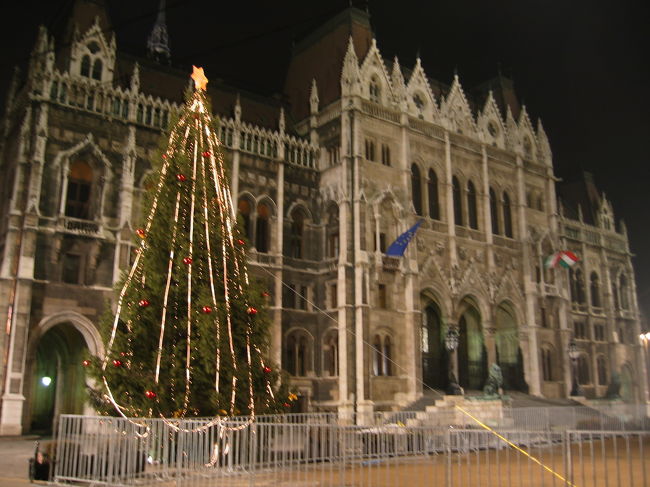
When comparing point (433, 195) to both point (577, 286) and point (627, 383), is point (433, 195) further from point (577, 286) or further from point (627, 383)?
point (627, 383)

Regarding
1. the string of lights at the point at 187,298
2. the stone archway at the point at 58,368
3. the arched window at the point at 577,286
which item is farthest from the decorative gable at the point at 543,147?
the string of lights at the point at 187,298

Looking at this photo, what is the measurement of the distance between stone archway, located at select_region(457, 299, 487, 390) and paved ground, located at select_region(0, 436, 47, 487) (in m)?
23.7

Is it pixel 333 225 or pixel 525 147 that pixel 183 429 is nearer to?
pixel 333 225

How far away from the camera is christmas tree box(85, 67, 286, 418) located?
14.3 m

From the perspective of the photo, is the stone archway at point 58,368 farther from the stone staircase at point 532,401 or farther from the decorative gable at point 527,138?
the decorative gable at point 527,138

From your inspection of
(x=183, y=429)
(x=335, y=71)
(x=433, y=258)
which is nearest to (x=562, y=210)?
(x=433, y=258)

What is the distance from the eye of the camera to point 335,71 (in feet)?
Answer: 129

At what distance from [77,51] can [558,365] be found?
3335 centimetres

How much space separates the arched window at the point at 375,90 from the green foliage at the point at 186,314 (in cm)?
2267

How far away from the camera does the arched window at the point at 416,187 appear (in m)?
38.4

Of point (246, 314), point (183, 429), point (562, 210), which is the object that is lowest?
point (183, 429)

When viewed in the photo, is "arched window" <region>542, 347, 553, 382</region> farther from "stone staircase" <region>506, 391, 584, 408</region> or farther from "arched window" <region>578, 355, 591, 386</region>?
"arched window" <region>578, 355, 591, 386</region>

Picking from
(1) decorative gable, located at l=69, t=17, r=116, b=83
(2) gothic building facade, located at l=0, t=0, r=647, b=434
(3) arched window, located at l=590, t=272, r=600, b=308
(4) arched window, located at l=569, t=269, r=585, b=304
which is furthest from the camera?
(3) arched window, located at l=590, t=272, r=600, b=308

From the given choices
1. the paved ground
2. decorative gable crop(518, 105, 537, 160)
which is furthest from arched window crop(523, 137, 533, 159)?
the paved ground
